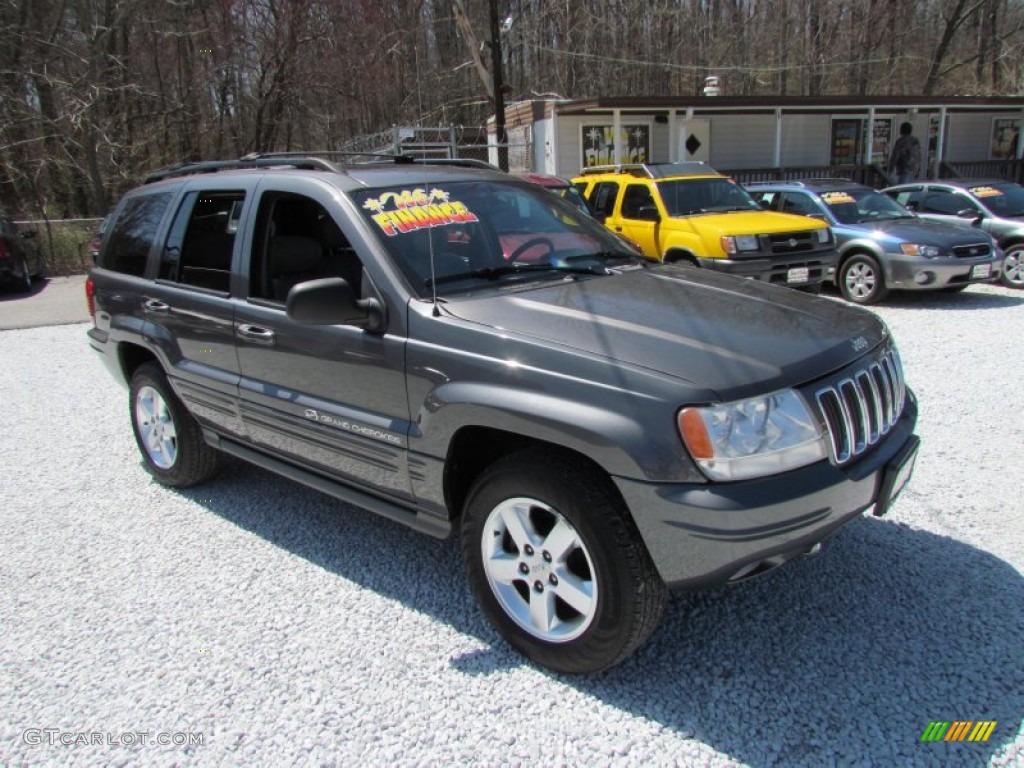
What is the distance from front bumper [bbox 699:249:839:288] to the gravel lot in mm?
4644

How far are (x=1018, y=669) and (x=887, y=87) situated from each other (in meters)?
35.9

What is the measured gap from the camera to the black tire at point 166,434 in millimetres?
4266

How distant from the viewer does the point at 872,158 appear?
2238 centimetres

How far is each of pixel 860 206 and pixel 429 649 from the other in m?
9.91

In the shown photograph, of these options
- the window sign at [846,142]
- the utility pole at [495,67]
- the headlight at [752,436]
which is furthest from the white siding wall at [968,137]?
the headlight at [752,436]

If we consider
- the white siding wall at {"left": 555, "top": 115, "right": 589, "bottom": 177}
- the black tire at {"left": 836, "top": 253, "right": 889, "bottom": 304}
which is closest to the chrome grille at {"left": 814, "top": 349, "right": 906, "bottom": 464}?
the black tire at {"left": 836, "top": 253, "right": 889, "bottom": 304}

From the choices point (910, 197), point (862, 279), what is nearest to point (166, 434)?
point (862, 279)

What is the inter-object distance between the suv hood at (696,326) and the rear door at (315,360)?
18.9 inches

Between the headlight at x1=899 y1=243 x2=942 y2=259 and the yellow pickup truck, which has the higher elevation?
the yellow pickup truck

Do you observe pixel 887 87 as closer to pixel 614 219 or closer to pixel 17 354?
pixel 614 219

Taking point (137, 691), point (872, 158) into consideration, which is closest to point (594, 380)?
point (137, 691)

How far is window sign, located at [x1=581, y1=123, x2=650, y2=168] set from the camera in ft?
62.2

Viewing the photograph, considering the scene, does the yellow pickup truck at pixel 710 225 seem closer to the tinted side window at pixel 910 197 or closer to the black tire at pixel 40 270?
the tinted side window at pixel 910 197

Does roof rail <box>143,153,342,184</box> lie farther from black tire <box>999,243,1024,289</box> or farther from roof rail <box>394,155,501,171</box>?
black tire <box>999,243,1024,289</box>
